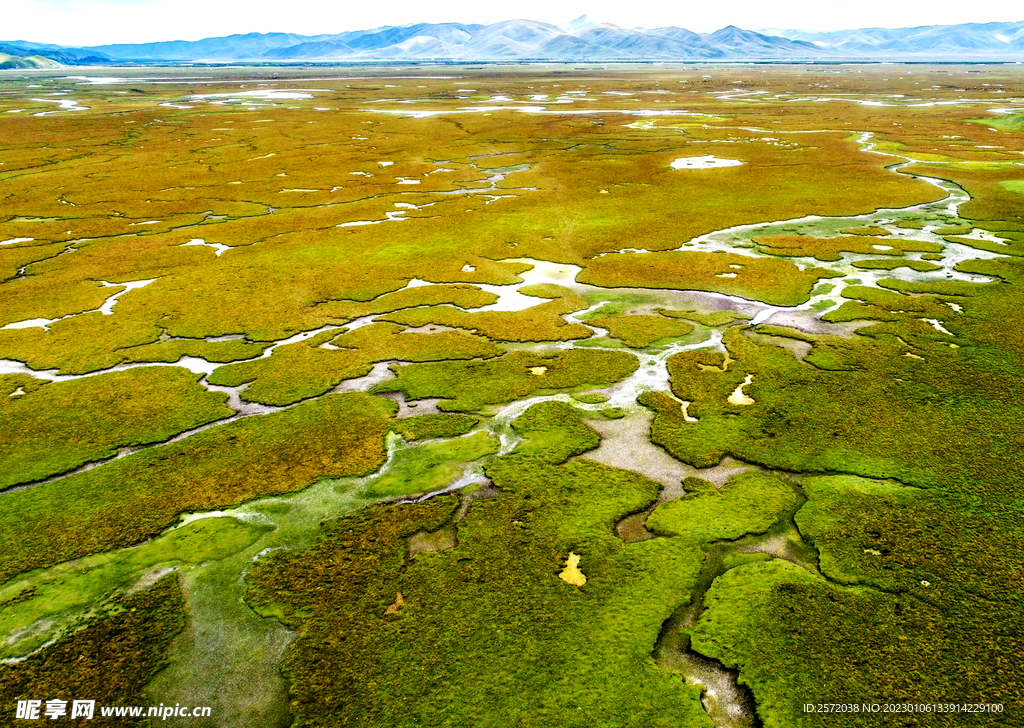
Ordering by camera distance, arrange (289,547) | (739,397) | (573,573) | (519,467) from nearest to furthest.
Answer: (573,573), (289,547), (519,467), (739,397)

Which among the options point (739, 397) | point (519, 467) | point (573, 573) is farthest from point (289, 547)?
point (739, 397)

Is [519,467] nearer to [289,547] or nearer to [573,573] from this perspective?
[573,573]

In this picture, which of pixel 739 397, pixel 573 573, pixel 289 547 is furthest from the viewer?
pixel 739 397

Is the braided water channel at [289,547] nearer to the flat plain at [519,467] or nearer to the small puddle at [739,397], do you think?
the flat plain at [519,467]

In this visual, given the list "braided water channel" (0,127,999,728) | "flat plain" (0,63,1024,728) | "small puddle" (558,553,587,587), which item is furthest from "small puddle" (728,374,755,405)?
"small puddle" (558,553,587,587)

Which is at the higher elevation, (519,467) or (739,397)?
(739,397)

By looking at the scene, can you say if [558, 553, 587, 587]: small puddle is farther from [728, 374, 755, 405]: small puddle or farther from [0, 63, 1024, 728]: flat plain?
[728, 374, 755, 405]: small puddle

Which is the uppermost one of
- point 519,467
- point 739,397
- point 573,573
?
point 739,397

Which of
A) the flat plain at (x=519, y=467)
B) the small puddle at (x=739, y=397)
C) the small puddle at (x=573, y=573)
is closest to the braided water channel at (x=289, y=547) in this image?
the flat plain at (x=519, y=467)

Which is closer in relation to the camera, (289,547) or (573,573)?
(573,573)
